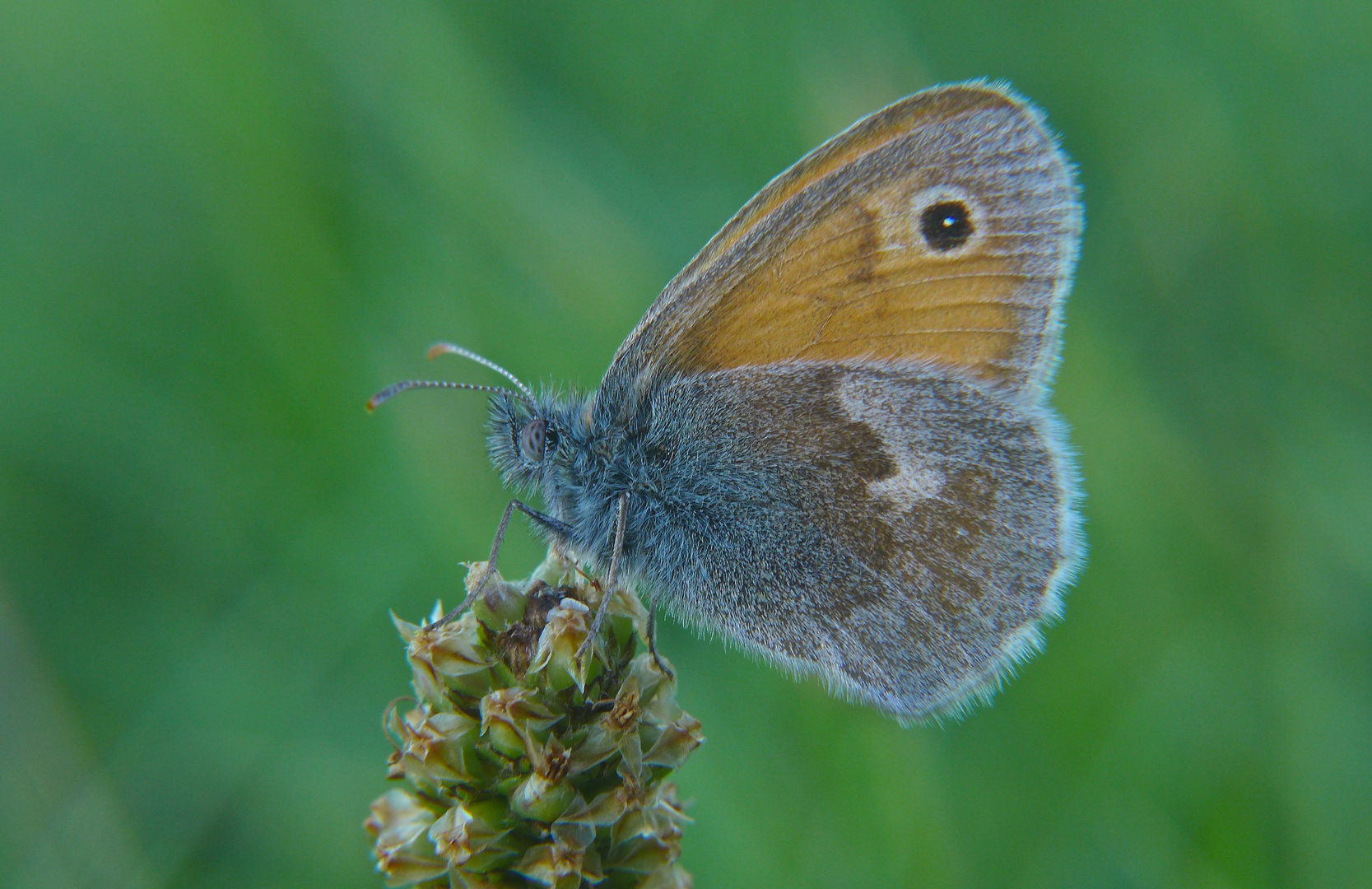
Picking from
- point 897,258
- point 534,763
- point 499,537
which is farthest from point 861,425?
point 534,763

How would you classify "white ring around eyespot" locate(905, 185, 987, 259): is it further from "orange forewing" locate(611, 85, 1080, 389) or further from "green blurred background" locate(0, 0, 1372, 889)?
"green blurred background" locate(0, 0, 1372, 889)

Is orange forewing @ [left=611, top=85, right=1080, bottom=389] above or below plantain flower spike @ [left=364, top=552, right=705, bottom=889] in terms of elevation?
above

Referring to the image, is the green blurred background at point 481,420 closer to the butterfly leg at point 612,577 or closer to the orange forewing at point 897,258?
the butterfly leg at point 612,577

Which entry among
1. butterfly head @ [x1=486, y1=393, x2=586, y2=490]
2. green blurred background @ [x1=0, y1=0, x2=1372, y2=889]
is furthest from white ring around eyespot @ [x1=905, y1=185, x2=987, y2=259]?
butterfly head @ [x1=486, y1=393, x2=586, y2=490]

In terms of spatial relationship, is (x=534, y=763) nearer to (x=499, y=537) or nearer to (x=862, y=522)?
(x=499, y=537)

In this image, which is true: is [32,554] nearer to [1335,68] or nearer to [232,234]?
[232,234]

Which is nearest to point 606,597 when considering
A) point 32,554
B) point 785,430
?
point 785,430

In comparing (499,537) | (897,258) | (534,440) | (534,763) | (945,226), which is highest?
(945,226)
